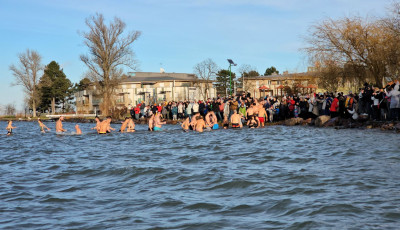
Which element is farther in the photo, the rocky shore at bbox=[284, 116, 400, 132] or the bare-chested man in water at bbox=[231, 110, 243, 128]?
the bare-chested man in water at bbox=[231, 110, 243, 128]

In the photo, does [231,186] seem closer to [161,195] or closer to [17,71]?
[161,195]

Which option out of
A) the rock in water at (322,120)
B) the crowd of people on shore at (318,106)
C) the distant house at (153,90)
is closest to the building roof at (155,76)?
the distant house at (153,90)

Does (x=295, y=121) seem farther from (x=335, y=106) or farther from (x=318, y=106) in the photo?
A: (x=335, y=106)

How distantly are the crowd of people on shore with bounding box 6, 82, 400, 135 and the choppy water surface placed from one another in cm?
472

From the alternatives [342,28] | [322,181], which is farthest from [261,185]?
[342,28]

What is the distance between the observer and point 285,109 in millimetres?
27562

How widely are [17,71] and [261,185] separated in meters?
75.5

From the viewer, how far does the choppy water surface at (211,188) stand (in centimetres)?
662

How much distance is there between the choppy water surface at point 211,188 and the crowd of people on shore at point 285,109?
472cm

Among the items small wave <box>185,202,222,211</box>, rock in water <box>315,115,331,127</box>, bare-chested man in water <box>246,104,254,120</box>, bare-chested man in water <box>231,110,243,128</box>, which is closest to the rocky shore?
rock in water <box>315,115,331,127</box>

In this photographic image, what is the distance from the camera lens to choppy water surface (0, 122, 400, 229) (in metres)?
6.62

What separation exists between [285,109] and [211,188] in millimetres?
19291

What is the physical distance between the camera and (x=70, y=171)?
39.3 ft

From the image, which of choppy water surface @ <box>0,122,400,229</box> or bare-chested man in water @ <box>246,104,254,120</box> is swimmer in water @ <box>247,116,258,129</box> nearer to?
bare-chested man in water @ <box>246,104,254,120</box>
